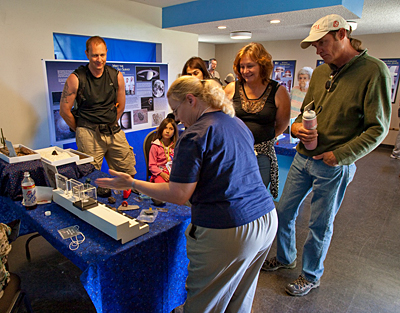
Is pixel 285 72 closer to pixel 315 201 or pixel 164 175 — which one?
pixel 164 175

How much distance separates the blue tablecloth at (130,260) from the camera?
117 cm

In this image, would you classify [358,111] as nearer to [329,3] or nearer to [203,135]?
[203,135]

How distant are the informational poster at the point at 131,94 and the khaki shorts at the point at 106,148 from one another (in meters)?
0.59

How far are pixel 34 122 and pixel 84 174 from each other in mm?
1424

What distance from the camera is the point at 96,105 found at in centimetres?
247

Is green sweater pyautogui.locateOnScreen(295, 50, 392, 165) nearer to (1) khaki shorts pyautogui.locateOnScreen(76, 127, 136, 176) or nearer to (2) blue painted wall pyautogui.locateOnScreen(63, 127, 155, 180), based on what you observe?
(1) khaki shorts pyautogui.locateOnScreen(76, 127, 136, 176)

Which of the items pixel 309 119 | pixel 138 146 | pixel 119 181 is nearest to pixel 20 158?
pixel 119 181

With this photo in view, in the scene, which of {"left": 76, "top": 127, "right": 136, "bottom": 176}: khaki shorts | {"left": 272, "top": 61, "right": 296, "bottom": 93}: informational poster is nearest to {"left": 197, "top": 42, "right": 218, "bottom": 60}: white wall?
{"left": 272, "top": 61, "right": 296, "bottom": 93}: informational poster

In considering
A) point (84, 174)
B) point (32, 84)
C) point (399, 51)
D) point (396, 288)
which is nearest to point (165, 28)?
point (32, 84)

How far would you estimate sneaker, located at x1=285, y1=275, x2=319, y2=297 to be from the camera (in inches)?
74.5

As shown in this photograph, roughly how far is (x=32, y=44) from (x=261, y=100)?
7.89ft

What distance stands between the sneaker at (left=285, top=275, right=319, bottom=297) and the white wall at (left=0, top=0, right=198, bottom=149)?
9.11 feet

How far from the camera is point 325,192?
168cm

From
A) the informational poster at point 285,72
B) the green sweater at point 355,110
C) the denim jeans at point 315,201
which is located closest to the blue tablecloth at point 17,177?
the denim jeans at point 315,201
